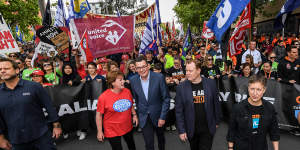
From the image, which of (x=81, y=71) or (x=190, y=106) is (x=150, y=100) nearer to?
(x=190, y=106)

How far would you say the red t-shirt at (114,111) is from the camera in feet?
9.59

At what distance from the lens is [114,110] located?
2.95 metres

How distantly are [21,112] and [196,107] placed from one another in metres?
2.53

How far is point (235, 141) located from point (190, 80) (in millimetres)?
1029

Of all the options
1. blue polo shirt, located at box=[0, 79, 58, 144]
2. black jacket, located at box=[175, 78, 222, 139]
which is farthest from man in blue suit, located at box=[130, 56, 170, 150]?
blue polo shirt, located at box=[0, 79, 58, 144]

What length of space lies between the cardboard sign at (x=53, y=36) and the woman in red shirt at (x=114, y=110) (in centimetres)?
375

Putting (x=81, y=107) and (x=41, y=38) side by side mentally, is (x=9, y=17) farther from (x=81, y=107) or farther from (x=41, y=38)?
(x=81, y=107)

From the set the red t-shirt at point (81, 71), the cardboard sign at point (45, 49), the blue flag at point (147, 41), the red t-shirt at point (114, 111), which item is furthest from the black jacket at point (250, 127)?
the cardboard sign at point (45, 49)

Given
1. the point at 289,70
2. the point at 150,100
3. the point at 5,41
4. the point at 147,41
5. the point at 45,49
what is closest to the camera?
the point at 150,100

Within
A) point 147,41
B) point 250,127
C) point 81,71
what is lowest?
point 250,127

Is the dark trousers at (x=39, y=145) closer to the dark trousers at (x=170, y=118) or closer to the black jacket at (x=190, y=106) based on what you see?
the black jacket at (x=190, y=106)

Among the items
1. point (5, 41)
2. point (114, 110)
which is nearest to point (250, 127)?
point (114, 110)

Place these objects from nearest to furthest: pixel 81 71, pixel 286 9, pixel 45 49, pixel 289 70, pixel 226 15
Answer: pixel 226 15, pixel 289 70, pixel 286 9, pixel 45 49, pixel 81 71

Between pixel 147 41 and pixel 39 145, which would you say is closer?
pixel 39 145
